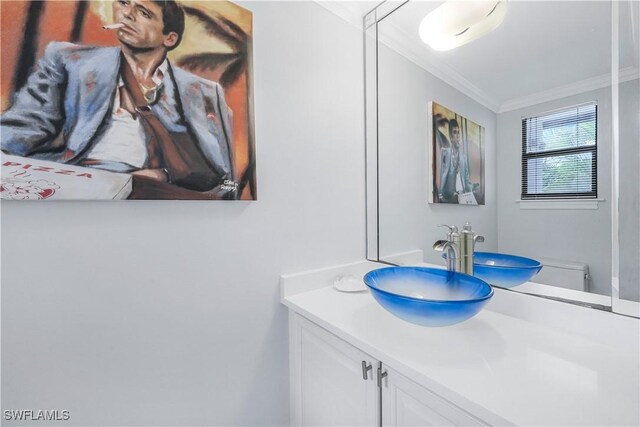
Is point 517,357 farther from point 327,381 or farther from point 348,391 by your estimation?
point 327,381

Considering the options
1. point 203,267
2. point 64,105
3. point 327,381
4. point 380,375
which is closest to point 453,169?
point 380,375

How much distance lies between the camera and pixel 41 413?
2.56ft

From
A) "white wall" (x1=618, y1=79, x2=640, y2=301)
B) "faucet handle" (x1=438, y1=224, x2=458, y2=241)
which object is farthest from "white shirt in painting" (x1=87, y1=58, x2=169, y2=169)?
"white wall" (x1=618, y1=79, x2=640, y2=301)

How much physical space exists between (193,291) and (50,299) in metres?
0.38

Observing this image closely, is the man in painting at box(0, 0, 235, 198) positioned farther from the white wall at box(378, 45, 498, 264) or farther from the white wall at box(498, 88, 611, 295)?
the white wall at box(498, 88, 611, 295)

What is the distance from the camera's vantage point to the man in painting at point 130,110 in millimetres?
743

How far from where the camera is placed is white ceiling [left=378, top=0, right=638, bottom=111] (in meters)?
0.83

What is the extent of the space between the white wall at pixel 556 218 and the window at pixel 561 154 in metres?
0.02

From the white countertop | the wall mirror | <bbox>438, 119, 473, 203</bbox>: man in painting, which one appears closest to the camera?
the white countertop

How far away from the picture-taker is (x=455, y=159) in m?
1.27

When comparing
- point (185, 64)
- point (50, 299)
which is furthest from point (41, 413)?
point (185, 64)

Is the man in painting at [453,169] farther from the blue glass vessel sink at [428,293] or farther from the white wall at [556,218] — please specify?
the blue glass vessel sink at [428,293]

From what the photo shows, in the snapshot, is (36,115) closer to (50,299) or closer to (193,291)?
(50,299)
